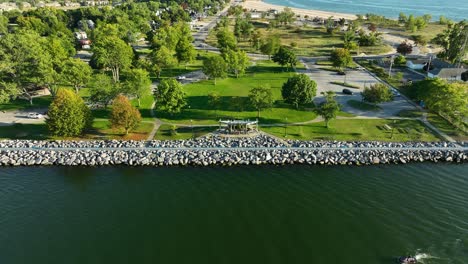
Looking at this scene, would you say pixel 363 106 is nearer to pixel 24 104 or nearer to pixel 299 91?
pixel 299 91

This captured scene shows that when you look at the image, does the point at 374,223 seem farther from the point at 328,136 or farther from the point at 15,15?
the point at 15,15

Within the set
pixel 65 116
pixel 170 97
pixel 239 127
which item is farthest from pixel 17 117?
pixel 239 127

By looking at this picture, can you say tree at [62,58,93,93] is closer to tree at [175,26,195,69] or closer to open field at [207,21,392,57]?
tree at [175,26,195,69]

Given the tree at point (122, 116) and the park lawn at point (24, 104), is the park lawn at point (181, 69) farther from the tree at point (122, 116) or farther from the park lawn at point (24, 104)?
the tree at point (122, 116)

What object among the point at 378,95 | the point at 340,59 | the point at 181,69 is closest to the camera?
the point at 378,95

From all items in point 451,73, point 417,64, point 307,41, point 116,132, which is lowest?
point 116,132

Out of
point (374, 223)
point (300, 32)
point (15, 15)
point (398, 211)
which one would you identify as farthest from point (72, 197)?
point (15, 15)

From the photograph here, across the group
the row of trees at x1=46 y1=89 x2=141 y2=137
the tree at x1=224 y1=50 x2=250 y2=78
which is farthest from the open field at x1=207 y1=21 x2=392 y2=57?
the row of trees at x1=46 y1=89 x2=141 y2=137

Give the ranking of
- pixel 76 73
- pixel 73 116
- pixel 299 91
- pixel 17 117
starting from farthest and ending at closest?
pixel 76 73 < pixel 299 91 < pixel 17 117 < pixel 73 116
